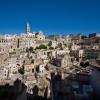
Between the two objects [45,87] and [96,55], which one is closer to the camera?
[45,87]

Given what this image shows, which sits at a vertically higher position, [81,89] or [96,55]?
[96,55]

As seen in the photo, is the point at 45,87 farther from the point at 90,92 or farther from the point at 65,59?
the point at 65,59

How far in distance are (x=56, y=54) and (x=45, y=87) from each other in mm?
12033

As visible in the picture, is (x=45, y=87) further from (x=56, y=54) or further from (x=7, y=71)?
(x=56, y=54)

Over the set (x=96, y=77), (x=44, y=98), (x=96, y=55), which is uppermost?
(x=96, y=55)

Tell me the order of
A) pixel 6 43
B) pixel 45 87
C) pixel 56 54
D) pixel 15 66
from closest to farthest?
pixel 45 87, pixel 15 66, pixel 56 54, pixel 6 43

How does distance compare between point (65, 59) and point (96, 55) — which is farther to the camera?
point (96, 55)

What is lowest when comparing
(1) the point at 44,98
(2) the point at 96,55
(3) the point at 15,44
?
(1) the point at 44,98

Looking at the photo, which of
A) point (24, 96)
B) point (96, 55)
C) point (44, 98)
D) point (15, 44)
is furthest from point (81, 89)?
point (15, 44)

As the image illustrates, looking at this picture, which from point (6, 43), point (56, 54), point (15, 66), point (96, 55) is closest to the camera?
point (15, 66)

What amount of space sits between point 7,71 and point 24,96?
8.46 meters

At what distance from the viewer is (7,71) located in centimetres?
1439

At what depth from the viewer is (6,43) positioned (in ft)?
82.1

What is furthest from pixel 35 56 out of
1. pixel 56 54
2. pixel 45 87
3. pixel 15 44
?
pixel 45 87
